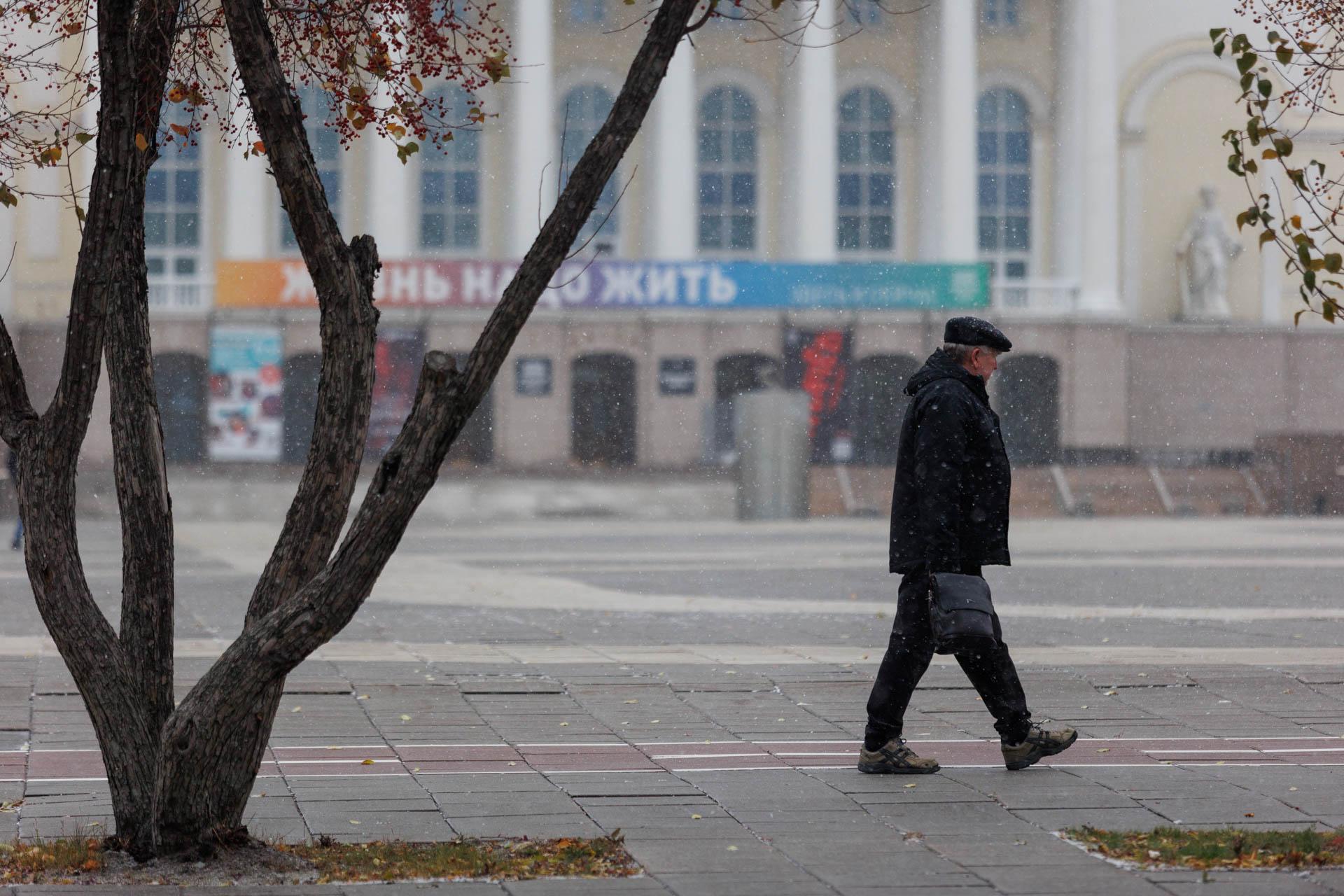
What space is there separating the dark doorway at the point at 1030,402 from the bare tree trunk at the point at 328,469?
41568 millimetres

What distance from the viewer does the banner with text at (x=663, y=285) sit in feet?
146

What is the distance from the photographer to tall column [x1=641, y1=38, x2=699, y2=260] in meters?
47.6

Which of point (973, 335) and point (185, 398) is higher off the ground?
point (973, 335)

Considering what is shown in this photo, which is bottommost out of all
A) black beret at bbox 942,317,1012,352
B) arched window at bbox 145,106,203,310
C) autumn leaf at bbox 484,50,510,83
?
black beret at bbox 942,317,1012,352

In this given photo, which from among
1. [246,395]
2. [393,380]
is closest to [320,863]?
[246,395]

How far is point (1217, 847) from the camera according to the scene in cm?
545

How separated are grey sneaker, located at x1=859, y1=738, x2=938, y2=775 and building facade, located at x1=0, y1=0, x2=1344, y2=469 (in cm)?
3592

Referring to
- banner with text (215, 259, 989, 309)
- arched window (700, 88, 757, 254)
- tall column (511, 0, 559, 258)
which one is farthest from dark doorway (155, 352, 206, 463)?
arched window (700, 88, 757, 254)

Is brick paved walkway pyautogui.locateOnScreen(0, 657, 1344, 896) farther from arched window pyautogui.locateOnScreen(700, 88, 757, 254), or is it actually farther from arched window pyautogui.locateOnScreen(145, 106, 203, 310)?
arched window pyautogui.locateOnScreen(700, 88, 757, 254)

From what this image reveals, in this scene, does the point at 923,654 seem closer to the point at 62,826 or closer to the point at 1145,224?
the point at 62,826

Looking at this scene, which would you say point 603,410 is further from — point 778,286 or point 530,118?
point 530,118

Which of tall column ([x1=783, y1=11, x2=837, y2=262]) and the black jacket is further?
tall column ([x1=783, y1=11, x2=837, y2=262])

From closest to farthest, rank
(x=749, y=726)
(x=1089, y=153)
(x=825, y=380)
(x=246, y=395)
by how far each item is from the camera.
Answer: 1. (x=749, y=726)
2. (x=246, y=395)
3. (x=825, y=380)
4. (x=1089, y=153)

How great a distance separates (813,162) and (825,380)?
6353mm
